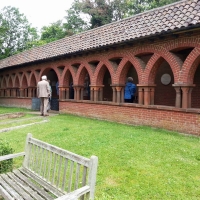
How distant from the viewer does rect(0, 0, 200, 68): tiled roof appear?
7.24 m

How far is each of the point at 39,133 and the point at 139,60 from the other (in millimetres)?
4775

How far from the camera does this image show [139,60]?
28.8 feet

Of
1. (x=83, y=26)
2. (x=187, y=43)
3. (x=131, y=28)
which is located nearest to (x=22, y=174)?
(x=187, y=43)

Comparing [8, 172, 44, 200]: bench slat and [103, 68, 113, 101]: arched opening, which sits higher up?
[103, 68, 113, 101]: arched opening

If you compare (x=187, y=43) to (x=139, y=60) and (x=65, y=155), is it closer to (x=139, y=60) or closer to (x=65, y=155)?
(x=139, y=60)

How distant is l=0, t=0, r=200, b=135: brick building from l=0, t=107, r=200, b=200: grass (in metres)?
0.97

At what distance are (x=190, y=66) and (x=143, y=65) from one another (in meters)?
2.14

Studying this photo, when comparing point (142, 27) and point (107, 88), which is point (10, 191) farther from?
point (107, 88)

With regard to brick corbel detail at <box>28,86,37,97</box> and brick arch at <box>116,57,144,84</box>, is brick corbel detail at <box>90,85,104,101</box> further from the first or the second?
brick corbel detail at <box>28,86,37,97</box>

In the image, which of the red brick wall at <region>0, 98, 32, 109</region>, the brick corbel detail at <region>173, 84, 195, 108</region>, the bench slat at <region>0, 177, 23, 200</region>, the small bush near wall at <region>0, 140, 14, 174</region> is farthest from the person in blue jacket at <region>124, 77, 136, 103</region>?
the red brick wall at <region>0, 98, 32, 109</region>

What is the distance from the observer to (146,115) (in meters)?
8.36

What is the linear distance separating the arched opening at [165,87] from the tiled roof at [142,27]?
2540 mm

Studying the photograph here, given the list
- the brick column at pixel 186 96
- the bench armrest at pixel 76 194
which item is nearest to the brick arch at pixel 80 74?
the brick column at pixel 186 96

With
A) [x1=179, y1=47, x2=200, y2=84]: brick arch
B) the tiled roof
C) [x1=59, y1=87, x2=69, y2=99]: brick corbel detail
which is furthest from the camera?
[x1=59, y1=87, x2=69, y2=99]: brick corbel detail
